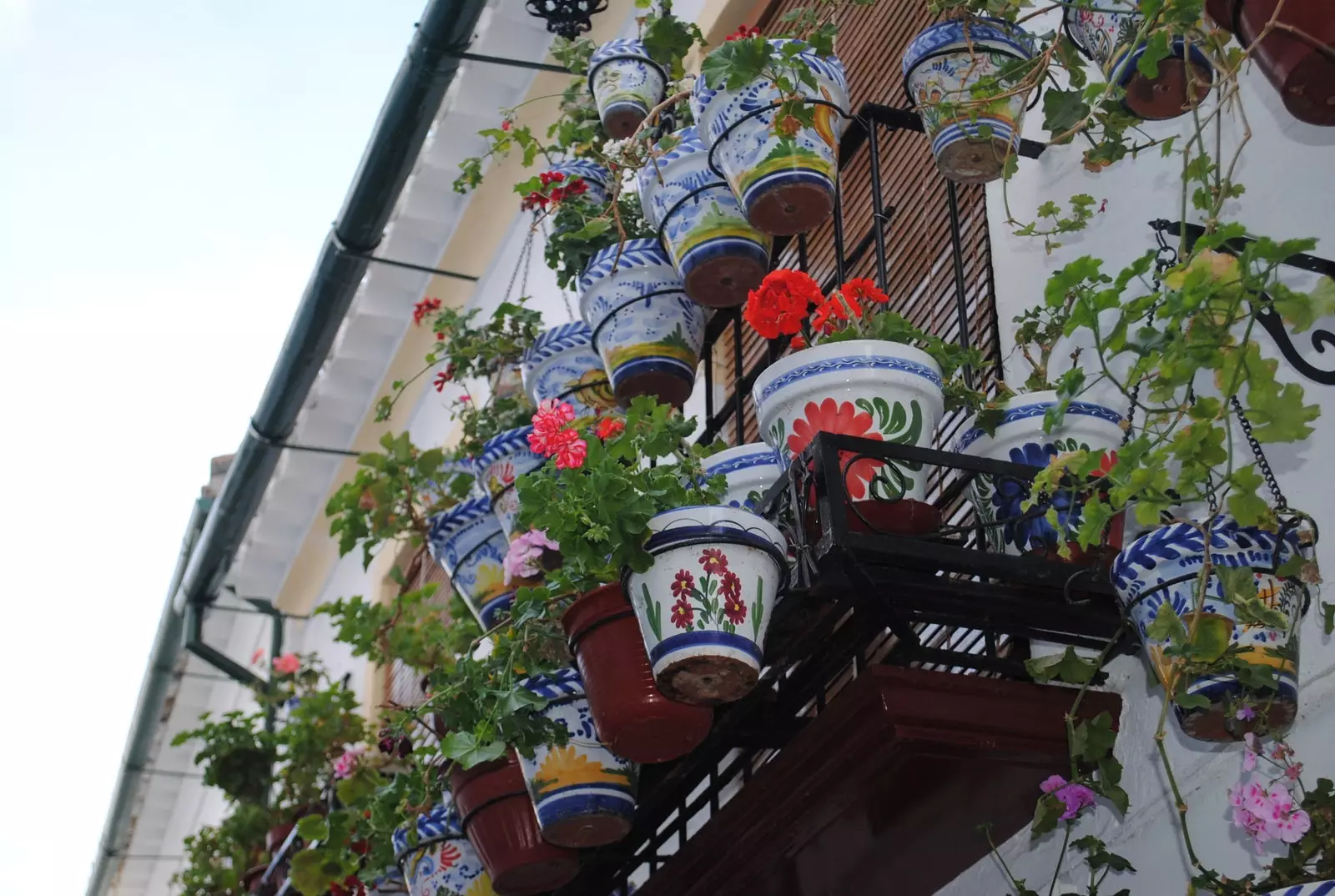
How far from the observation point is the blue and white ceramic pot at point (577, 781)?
10.9 feet

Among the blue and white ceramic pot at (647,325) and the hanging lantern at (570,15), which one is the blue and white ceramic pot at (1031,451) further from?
the hanging lantern at (570,15)

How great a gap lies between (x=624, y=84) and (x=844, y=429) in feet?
7.98

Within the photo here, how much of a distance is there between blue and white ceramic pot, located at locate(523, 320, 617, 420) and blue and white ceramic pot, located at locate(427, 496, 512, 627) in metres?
0.37

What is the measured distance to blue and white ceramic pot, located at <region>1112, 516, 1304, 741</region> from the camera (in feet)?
7.54

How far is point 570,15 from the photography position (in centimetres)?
652

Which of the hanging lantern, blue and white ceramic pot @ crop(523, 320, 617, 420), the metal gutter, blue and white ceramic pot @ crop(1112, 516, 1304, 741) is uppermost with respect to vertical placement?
the metal gutter

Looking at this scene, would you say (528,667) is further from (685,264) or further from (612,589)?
(685,264)

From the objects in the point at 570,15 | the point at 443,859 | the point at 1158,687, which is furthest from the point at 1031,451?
the point at 570,15

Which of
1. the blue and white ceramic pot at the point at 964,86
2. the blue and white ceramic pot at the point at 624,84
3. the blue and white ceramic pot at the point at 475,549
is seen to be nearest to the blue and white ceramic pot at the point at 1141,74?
the blue and white ceramic pot at the point at 964,86

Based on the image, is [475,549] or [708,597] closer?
[708,597]

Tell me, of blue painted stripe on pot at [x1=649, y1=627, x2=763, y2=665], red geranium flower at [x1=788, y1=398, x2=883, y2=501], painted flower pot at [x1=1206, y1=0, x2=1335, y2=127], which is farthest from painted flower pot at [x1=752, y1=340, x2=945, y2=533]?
painted flower pot at [x1=1206, y1=0, x2=1335, y2=127]

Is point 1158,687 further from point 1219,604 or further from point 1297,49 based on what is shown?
point 1297,49

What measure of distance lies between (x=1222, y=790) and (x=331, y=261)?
590 cm

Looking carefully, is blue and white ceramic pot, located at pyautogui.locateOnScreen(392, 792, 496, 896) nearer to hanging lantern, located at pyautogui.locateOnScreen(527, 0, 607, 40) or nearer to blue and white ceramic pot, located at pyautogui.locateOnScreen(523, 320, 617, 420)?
blue and white ceramic pot, located at pyautogui.locateOnScreen(523, 320, 617, 420)
